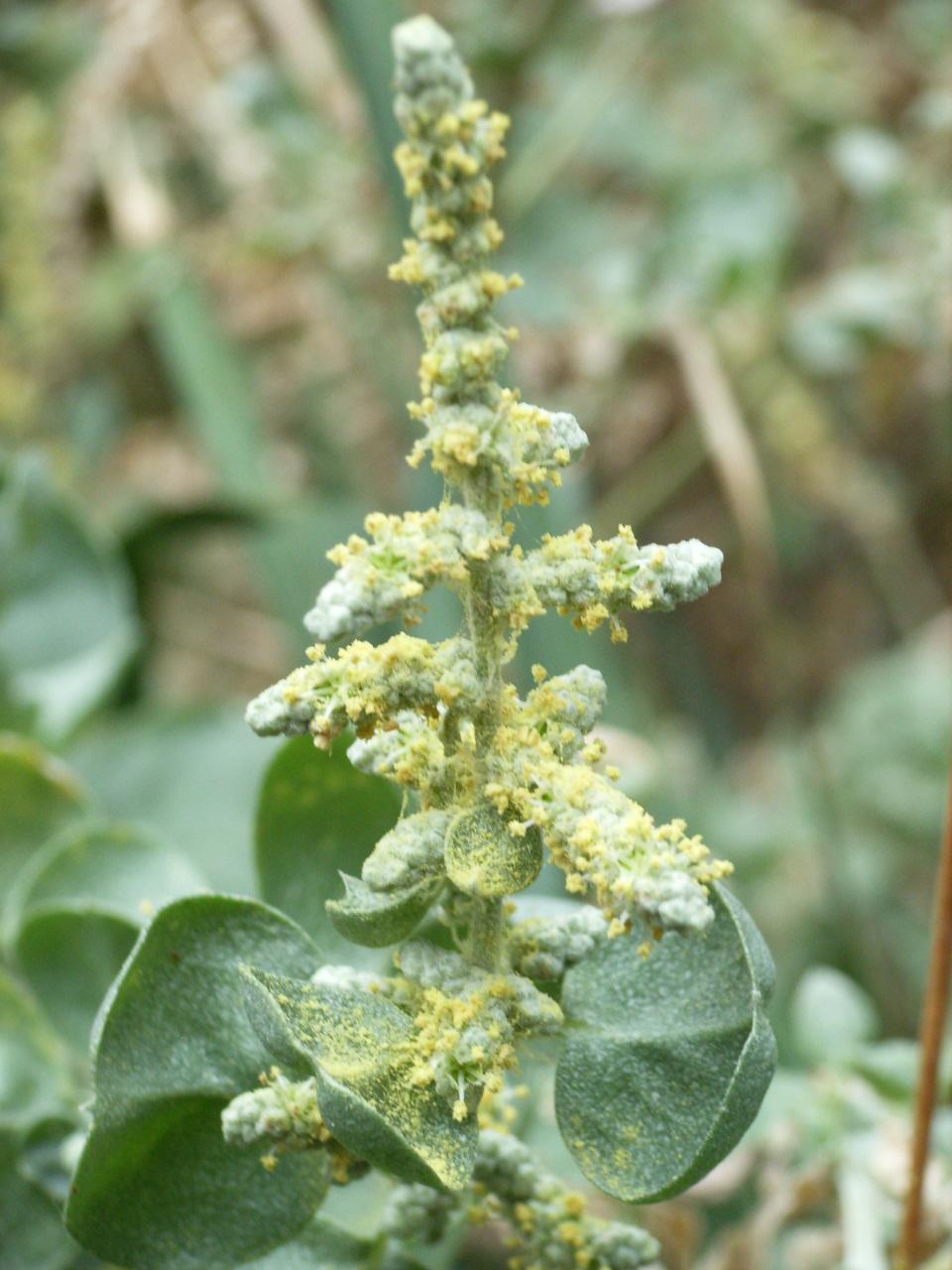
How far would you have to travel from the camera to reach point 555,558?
1.01 ft

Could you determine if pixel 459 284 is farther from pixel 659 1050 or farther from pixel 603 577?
pixel 659 1050

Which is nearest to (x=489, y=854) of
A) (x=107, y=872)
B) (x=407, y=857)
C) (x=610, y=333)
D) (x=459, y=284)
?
(x=407, y=857)

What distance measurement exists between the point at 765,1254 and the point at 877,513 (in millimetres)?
1021

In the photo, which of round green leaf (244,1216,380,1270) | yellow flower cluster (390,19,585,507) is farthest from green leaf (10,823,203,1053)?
yellow flower cluster (390,19,585,507)

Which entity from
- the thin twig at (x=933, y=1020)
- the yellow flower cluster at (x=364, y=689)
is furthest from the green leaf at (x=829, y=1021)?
the yellow flower cluster at (x=364, y=689)

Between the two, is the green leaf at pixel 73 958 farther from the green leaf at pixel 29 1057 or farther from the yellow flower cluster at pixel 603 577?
the yellow flower cluster at pixel 603 577

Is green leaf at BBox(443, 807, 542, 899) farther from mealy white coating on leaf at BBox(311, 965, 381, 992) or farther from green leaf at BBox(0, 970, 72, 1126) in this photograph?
green leaf at BBox(0, 970, 72, 1126)

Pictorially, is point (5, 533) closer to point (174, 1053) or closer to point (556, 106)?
point (174, 1053)

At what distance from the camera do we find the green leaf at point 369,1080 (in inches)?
10.9

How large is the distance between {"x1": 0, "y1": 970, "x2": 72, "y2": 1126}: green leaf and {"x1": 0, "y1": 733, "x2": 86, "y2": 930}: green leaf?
82 mm

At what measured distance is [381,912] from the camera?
314mm

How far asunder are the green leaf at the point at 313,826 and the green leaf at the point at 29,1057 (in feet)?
0.38

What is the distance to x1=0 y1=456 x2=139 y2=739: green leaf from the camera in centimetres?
67

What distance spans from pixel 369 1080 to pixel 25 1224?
0.21 meters
